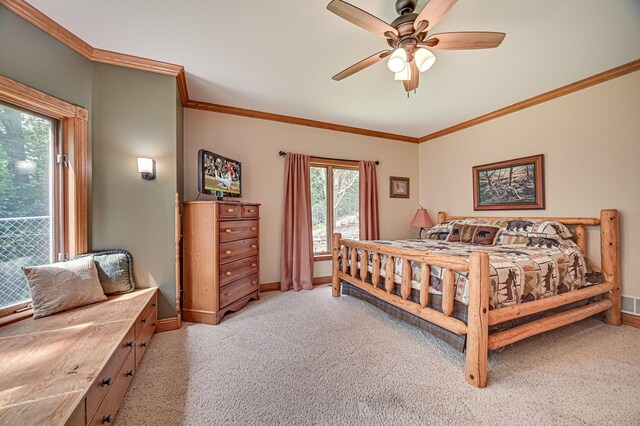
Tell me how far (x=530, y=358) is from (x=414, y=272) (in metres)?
1.04

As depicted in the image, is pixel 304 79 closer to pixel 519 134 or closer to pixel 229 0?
pixel 229 0

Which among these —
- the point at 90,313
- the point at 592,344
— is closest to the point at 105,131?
the point at 90,313

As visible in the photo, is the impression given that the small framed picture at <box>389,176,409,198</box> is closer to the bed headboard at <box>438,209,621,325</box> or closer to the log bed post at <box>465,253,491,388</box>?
the bed headboard at <box>438,209,621,325</box>

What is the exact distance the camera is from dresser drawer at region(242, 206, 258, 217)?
298cm

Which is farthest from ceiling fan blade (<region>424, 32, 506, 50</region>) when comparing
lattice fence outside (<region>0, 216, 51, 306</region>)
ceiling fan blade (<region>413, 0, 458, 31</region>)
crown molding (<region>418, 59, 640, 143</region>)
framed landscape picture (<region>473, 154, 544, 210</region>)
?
lattice fence outside (<region>0, 216, 51, 306</region>)

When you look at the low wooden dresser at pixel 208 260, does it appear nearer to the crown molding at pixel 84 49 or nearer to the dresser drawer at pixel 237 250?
the dresser drawer at pixel 237 250

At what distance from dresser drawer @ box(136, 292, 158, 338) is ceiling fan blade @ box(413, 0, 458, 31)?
2.78m

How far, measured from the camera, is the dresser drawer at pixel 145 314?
1810 millimetres

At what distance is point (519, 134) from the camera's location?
3301 millimetres

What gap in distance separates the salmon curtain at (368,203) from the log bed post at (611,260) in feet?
8.56

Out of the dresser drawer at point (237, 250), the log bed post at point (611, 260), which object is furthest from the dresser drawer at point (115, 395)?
the log bed post at point (611, 260)

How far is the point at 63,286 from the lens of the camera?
71.2 inches

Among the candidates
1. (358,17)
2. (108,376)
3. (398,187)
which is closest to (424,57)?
(358,17)

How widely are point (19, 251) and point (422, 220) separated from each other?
15.4 ft
